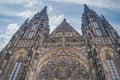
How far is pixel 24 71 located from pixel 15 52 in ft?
12.9

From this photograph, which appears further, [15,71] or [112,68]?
[15,71]

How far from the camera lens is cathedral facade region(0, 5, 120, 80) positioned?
15734 millimetres

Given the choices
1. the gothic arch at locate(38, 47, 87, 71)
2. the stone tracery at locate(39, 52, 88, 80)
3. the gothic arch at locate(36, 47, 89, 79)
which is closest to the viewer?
the stone tracery at locate(39, 52, 88, 80)

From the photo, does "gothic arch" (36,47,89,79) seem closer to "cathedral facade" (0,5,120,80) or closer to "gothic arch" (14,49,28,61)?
"cathedral facade" (0,5,120,80)

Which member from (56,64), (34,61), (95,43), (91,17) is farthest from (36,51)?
(91,17)

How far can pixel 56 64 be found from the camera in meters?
17.1

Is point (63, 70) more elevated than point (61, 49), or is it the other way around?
point (61, 49)

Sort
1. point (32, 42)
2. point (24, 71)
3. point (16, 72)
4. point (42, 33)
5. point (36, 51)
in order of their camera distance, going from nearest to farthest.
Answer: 1. point (24, 71)
2. point (16, 72)
3. point (36, 51)
4. point (32, 42)
5. point (42, 33)

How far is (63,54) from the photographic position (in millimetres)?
18375

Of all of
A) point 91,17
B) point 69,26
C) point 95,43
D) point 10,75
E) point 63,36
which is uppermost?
point 91,17

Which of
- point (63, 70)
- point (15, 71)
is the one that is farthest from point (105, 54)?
point (15, 71)

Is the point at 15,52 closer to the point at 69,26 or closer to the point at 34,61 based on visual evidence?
the point at 34,61

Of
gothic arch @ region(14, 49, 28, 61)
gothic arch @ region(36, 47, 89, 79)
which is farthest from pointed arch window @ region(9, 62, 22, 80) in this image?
gothic arch @ region(36, 47, 89, 79)

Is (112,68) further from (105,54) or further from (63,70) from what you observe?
(63,70)
